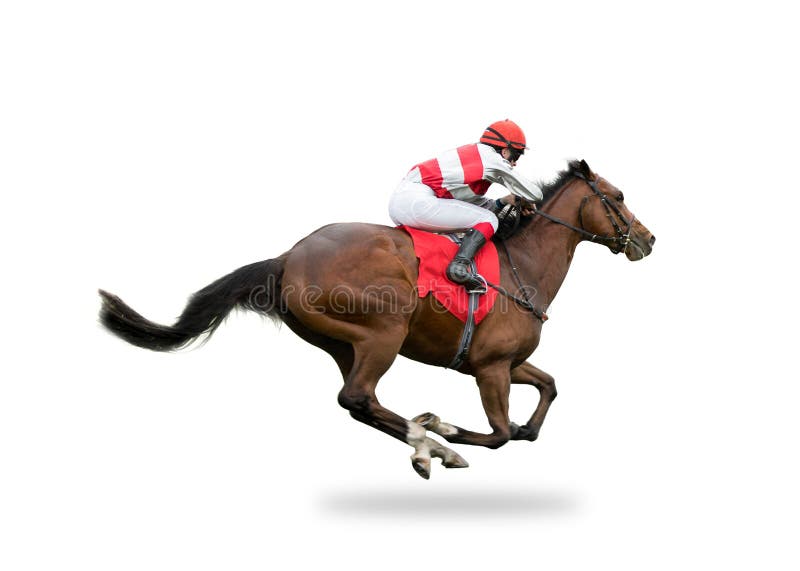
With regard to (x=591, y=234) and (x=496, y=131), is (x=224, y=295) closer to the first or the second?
(x=496, y=131)

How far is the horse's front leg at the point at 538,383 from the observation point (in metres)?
10.7

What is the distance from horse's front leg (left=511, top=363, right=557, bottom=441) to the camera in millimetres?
10688

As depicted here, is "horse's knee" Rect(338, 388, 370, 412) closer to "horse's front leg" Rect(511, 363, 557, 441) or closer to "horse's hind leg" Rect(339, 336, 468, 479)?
"horse's hind leg" Rect(339, 336, 468, 479)

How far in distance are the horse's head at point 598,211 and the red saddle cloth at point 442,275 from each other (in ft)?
3.39

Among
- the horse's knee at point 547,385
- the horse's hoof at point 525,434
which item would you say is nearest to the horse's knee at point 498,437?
the horse's hoof at point 525,434

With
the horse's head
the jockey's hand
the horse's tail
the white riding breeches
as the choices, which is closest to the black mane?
the horse's head

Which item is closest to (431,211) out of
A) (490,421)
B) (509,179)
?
(509,179)

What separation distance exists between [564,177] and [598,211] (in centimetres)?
44

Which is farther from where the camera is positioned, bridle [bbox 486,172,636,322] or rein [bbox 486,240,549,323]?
bridle [bbox 486,172,636,322]

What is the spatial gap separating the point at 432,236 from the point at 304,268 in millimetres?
1187

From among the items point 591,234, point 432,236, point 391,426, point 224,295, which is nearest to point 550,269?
point 591,234

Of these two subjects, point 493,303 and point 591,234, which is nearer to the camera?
point 493,303

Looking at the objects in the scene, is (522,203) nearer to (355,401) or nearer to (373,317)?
(373,317)

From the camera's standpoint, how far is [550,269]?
10.4m
